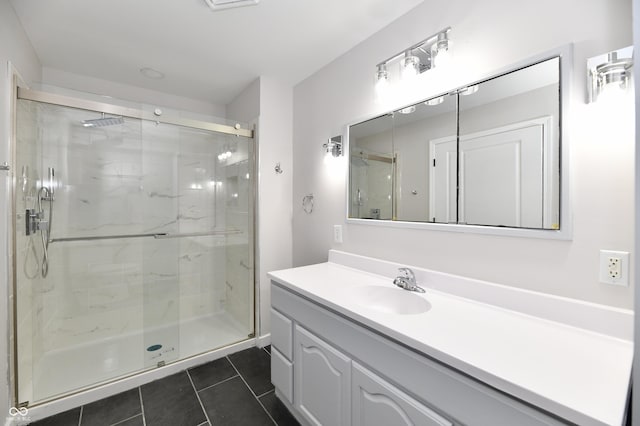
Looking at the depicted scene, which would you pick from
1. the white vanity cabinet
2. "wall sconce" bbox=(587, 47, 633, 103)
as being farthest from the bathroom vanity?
"wall sconce" bbox=(587, 47, 633, 103)

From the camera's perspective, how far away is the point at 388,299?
143 cm

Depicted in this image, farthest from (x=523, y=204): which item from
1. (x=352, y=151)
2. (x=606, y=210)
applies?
(x=352, y=151)

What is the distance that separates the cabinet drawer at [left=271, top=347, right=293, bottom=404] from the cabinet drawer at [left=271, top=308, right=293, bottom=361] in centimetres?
4

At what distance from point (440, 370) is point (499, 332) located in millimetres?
286

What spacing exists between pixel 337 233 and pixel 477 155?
106 centimetres

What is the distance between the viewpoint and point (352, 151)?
188 cm

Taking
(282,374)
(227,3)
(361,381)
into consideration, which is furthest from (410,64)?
(282,374)

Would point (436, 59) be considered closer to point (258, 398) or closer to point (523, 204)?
point (523, 204)

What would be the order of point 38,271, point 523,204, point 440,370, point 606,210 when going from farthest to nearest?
point 38,271
point 523,204
point 606,210
point 440,370

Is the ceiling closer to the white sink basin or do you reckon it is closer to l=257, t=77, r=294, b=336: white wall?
l=257, t=77, r=294, b=336: white wall

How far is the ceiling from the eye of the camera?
1502 mm

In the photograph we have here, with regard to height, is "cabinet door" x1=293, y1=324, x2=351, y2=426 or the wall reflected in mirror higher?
the wall reflected in mirror

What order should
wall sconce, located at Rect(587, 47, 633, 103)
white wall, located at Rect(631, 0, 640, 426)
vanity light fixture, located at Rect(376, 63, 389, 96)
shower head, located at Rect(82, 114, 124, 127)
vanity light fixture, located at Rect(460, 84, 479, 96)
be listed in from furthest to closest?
shower head, located at Rect(82, 114, 124, 127)
vanity light fixture, located at Rect(376, 63, 389, 96)
vanity light fixture, located at Rect(460, 84, 479, 96)
wall sconce, located at Rect(587, 47, 633, 103)
white wall, located at Rect(631, 0, 640, 426)

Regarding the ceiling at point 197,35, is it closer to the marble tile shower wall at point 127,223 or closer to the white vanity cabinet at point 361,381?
the marble tile shower wall at point 127,223
